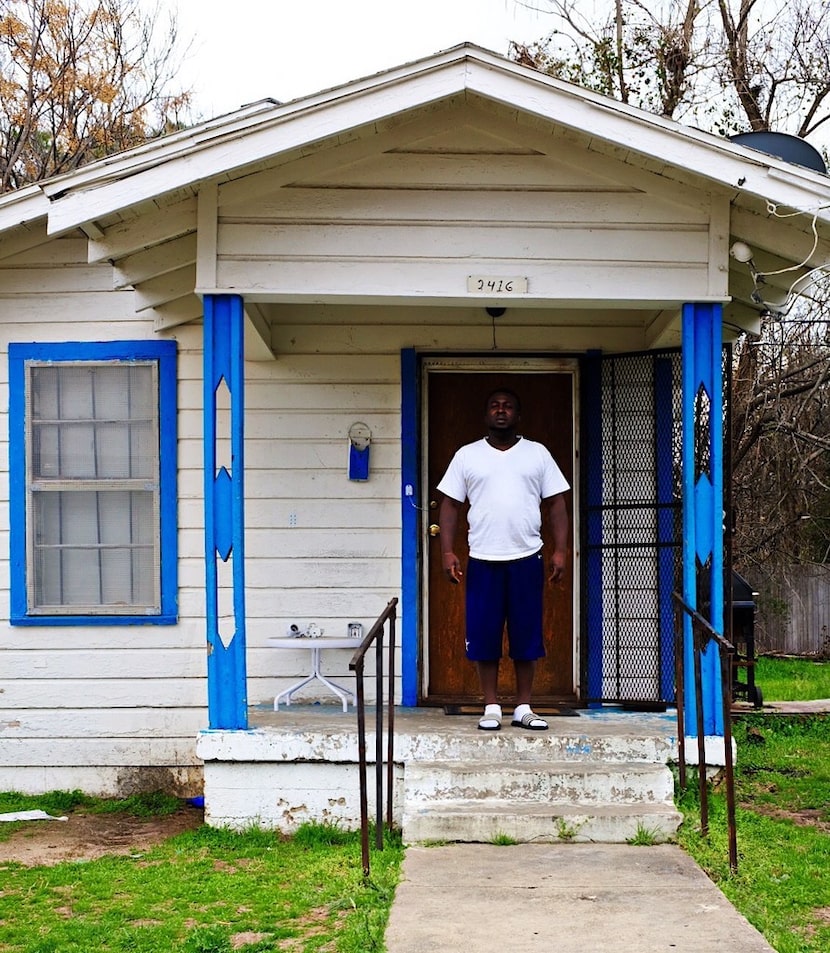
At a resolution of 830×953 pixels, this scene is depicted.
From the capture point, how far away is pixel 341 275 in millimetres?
6250

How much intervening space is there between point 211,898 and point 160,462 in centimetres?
302

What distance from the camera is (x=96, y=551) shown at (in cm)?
754

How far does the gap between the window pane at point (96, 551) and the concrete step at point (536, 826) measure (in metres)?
2.56

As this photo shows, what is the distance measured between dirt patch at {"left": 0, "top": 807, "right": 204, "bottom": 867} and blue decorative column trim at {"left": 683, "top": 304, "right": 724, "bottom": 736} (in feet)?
8.94

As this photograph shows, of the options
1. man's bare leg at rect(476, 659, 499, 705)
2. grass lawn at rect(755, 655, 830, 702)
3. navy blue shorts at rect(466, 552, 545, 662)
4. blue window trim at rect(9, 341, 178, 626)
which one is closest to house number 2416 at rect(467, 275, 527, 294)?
navy blue shorts at rect(466, 552, 545, 662)

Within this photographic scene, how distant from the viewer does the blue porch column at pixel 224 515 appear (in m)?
6.28

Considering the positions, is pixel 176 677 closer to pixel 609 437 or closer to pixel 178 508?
pixel 178 508

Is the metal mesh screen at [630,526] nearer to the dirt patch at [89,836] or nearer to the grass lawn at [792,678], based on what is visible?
the dirt patch at [89,836]

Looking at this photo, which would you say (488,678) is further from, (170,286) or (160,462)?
(170,286)

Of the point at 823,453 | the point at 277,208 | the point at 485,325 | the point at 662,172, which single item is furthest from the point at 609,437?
the point at 823,453

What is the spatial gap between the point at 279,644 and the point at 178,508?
1.02m

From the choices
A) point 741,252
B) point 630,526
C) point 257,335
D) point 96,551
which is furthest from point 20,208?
point 630,526

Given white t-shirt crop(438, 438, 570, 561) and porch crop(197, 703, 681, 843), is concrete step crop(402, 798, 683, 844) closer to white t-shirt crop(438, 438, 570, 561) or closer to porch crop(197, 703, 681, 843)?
porch crop(197, 703, 681, 843)

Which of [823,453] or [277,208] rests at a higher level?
[277,208]
